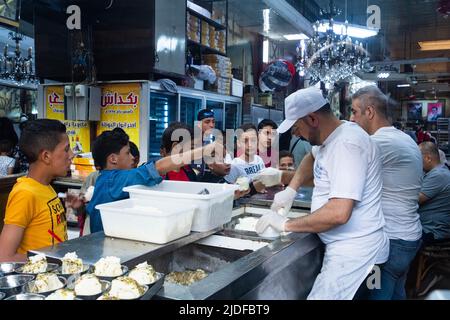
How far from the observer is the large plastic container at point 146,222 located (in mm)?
1764

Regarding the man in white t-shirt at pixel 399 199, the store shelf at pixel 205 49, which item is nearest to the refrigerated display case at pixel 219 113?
the store shelf at pixel 205 49

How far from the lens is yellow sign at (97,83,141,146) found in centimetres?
487

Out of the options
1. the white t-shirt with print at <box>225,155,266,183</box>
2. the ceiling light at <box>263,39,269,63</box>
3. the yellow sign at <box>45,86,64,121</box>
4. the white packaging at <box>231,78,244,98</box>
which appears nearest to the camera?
the white t-shirt with print at <box>225,155,266,183</box>

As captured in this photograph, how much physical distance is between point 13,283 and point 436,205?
3.88 metres

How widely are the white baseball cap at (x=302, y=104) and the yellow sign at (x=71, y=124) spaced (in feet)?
11.9

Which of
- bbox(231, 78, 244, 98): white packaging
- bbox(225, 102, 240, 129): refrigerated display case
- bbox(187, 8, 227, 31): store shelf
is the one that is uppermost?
bbox(187, 8, 227, 31): store shelf

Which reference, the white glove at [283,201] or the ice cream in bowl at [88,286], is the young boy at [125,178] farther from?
the ice cream in bowl at [88,286]

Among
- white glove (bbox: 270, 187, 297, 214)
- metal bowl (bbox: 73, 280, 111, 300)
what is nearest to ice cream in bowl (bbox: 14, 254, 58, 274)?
metal bowl (bbox: 73, 280, 111, 300)

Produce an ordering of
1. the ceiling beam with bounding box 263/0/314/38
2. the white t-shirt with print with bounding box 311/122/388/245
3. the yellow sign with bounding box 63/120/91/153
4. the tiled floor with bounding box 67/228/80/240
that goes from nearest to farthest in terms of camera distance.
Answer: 1. the white t-shirt with print with bounding box 311/122/388/245
2. the tiled floor with bounding box 67/228/80/240
3. the yellow sign with bounding box 63/120/91/153
4. the ceiling beam with bounding box 263/0/314/38

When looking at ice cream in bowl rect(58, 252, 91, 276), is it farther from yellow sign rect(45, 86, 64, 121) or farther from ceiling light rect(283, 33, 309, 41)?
ceiling light rect(283, 33, 309, 41)

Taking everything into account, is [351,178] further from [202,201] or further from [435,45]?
[435,45]

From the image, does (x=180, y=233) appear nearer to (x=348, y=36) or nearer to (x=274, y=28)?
(x=348, y=36)

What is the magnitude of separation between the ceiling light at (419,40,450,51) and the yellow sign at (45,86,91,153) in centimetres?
911

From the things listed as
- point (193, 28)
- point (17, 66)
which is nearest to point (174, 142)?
point (193, 28)
